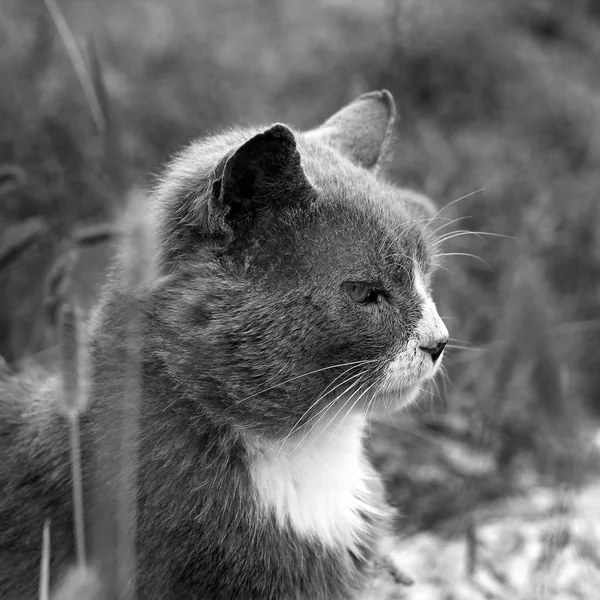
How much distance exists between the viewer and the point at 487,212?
539 centimetres

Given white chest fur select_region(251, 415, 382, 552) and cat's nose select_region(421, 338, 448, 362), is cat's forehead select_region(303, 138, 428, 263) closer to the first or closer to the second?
cat's nose select_region(421, 338, 448, 362)

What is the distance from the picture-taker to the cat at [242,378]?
2.12 metres

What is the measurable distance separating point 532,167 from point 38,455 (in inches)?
188

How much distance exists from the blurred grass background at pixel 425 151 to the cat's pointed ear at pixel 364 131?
0.63m

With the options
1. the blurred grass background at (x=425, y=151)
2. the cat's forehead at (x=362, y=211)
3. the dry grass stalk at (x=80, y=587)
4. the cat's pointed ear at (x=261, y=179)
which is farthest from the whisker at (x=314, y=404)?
the dry grass stalk at (x=80, y=587)

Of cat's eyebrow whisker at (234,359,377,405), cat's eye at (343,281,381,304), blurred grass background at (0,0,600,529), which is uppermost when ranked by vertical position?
cat's eye at (343,281,381,304)

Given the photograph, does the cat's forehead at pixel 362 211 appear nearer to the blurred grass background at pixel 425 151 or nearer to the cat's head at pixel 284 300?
the cat's head at pixel 284 300

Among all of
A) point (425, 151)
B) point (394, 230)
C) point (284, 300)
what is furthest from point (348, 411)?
point (425, 151)

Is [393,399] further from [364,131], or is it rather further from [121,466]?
[364,131]

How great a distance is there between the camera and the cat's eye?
223 cm

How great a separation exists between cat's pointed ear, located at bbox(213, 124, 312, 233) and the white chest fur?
0.59 metres

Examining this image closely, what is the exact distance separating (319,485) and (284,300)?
511 mm

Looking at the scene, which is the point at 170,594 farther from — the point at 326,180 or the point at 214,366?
the point at 326,180

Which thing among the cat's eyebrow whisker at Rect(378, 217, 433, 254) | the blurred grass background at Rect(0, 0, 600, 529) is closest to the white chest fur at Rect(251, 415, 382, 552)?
the cat's eyebrow whisker at Rect(378, 217, 433, 254)
